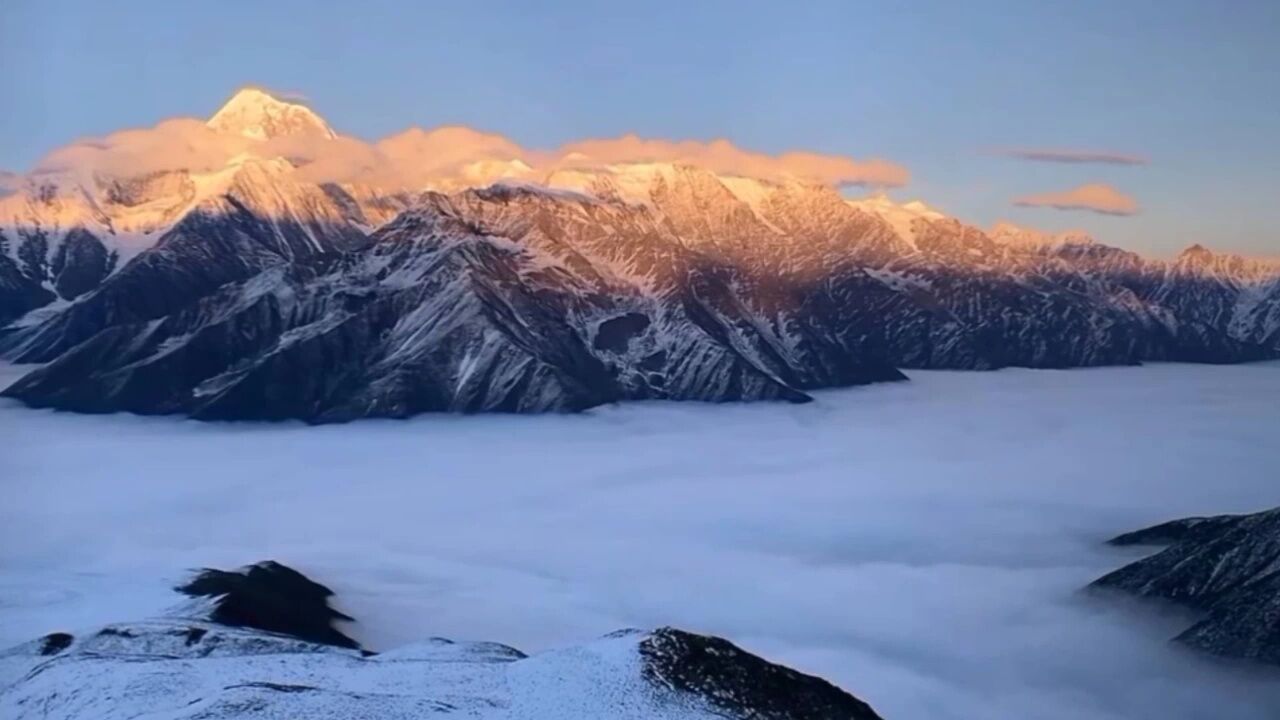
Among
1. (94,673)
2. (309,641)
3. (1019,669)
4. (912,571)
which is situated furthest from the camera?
(912,571)

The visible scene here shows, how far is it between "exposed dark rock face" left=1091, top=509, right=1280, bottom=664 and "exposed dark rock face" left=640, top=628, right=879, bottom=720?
60.4 meters

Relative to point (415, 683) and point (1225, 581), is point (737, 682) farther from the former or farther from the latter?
point (1225, 581)

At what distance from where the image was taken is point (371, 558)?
188 meters

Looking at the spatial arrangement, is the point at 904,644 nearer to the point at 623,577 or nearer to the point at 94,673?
the point at 623,577

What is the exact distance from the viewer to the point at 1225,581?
140 meters

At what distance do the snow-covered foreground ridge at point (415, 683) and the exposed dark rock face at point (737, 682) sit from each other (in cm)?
11

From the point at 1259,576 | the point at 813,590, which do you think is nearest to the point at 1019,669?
the point at 1259,576

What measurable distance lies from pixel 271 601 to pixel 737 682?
71.2m

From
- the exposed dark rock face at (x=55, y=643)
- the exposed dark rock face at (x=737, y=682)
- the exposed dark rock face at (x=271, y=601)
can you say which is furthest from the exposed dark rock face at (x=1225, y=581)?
the exposed dark rock face at (x=55, y=643)

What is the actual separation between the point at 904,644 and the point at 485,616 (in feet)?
178

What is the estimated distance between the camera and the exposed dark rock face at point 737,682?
82.0 meters

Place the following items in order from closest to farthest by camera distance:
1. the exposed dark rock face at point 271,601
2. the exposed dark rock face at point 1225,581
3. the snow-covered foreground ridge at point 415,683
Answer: the snow-covered foreground ridge at point 415,683 → the exposed dark rock face at point 271,601 → the exposed dark rock face at point 1225,581

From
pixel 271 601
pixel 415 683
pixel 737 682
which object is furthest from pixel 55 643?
pixel 737 682

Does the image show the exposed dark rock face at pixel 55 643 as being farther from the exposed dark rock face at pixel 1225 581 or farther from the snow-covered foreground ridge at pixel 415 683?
the exposed dark rock face at pixel 1225 581
